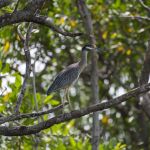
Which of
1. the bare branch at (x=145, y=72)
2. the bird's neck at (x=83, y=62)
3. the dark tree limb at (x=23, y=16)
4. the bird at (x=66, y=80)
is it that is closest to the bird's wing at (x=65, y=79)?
the bird at (x=66, y=80)

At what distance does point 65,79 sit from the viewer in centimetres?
652

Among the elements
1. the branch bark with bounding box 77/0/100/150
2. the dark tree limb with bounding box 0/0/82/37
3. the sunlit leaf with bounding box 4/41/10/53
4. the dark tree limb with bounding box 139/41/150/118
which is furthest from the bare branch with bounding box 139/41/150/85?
the sunlit leaf with bounding box 4/41/10/53

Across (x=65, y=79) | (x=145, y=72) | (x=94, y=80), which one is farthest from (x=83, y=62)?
(x=145, y=72)

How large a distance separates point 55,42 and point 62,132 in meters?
2.66

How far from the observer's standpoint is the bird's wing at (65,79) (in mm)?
6383

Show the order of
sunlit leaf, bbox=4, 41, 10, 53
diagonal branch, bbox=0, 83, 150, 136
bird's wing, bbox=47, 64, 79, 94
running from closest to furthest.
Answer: diagonal branch, bbox=0, 83, 150, 136, bird's wing, bbox=47, 64, 79, 94, sunlit leaf, bbox=4, 41, 10, 53

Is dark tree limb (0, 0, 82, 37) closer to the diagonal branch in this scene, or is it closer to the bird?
the diagonal branch

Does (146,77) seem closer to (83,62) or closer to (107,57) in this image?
(83,62)

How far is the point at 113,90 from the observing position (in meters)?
10.2

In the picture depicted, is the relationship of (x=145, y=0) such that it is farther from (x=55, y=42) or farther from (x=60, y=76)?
(x=55, y=42)

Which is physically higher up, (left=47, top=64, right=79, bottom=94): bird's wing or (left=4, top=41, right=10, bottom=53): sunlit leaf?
(left=4, top=41, right=10, bottom=53): sunlit leaf

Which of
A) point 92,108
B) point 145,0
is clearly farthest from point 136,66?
point 92,108

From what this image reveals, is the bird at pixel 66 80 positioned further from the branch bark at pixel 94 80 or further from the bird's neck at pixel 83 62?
the branch bark at pixel 94 80

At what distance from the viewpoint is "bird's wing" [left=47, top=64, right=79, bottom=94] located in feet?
20.9
